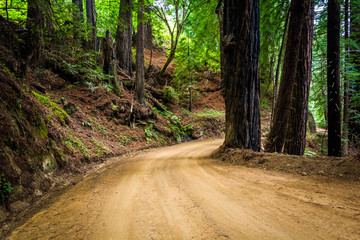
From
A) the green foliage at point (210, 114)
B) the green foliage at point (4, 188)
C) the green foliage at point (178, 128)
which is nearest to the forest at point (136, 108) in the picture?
the green foliage at point (4, 188)

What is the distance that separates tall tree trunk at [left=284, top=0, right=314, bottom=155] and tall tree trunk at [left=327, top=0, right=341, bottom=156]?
2.50 feet

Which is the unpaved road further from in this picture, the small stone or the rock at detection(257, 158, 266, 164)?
the rock at detection(257, 158, 266, 164)

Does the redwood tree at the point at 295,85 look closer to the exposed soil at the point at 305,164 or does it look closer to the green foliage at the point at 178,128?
the exposed soil at the point at 305,164

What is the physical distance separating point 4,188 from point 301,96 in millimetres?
7797

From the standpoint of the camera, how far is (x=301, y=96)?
241 inches

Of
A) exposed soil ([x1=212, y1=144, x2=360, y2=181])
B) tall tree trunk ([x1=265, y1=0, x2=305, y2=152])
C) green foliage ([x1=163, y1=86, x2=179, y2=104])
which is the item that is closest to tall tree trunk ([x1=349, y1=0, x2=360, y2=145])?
tall tree trunk ([x1=265, y1=0, x2=305, y2=152])

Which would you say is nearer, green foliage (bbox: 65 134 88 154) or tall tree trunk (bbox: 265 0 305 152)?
green foliage (bbox: 65 134 88 154)

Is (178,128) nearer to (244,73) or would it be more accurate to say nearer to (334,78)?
(244,73)

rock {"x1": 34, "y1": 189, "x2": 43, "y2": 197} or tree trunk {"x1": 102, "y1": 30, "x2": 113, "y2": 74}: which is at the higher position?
tree trunk {"x1": 102, "y1": 30, "x2": 113, "y2": 74}

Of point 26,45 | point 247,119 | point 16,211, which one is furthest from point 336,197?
point 26,45

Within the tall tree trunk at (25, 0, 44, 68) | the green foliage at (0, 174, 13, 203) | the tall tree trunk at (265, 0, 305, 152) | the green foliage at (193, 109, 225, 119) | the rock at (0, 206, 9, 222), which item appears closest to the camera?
the rock at (0, 206, 9, 222)

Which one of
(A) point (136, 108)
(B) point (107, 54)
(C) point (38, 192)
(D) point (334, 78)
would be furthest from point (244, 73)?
(B) point (107, 54)

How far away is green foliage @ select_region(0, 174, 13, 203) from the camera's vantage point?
245 cm

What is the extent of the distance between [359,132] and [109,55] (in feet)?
50.0
